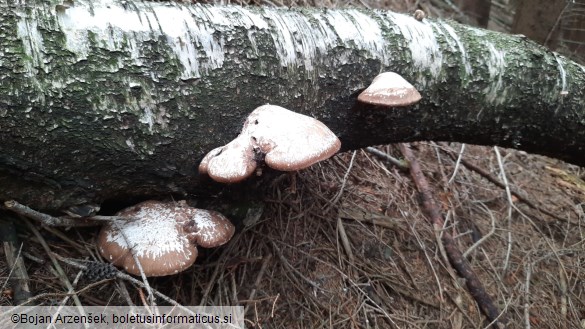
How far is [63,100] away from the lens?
1941mm

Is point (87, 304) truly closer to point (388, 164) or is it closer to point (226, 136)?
point (226, 136)

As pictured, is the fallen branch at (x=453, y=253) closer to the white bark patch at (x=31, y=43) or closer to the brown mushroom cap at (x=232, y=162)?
the brown mushroom cap at (x=232, y=162)

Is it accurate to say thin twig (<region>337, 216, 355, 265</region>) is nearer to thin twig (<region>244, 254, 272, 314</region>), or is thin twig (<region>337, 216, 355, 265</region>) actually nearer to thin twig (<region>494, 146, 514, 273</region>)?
thin twig (<region>244, 254, 272, 314</region>)

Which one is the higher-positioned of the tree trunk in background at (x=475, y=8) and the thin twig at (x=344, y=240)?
the tree trunk in background at (x=475, y=8)

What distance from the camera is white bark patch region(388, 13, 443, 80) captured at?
2754 mm

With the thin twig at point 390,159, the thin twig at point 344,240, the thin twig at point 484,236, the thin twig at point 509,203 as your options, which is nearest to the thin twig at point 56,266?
the thin twig at point 344,240

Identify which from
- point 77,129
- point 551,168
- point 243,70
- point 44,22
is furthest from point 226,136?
point 551,168

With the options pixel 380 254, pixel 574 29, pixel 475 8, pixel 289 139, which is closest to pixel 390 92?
pixel 289 139

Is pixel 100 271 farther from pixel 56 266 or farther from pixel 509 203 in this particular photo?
pixel 509 203

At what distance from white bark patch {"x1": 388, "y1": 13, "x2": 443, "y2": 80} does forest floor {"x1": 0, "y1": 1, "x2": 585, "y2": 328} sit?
109 centimetres

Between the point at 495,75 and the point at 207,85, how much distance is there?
A: 1882 millimetres

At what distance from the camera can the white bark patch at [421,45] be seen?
2754mm

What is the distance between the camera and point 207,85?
224cm

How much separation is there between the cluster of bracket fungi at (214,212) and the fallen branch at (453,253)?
Result: 61.0 inches
